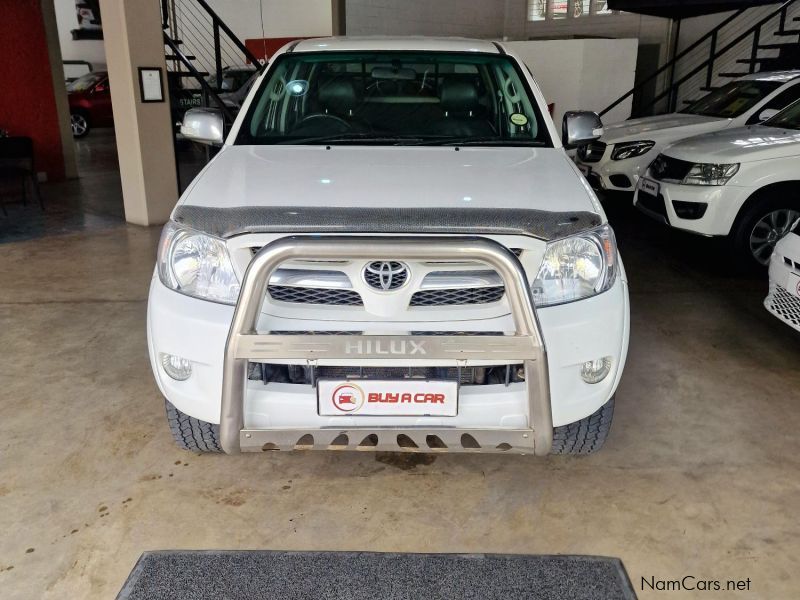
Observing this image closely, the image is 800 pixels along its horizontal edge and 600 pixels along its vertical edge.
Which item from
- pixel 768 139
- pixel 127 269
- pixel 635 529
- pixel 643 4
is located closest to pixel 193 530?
pixel 635 529

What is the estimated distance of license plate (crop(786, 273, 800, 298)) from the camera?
348 centimetres

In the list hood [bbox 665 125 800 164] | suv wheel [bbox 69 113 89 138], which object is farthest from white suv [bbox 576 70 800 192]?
suv wheel [bbox 69 113 89 138]

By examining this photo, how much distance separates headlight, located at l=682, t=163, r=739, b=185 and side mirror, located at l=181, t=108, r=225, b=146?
3.37 meters

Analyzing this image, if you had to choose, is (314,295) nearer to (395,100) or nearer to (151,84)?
(395,100)

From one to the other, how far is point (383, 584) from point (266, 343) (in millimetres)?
774

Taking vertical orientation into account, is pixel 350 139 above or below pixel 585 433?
above

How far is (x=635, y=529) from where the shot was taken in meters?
2.37

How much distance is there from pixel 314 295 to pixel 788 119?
4688mm

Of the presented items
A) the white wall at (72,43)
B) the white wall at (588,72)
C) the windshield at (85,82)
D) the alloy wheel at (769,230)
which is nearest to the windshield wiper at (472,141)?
the alloy wheel at (769,230)

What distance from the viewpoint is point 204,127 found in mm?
3240

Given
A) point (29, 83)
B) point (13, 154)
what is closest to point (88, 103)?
point (29, 83)

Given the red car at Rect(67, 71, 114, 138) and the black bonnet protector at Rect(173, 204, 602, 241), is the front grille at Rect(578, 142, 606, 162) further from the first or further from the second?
the red car at Rect(67, 71, 114, 138)

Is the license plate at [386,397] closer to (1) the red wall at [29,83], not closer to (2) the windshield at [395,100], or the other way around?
(2) the windshield at [395,100]

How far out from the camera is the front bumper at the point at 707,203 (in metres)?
4.91
